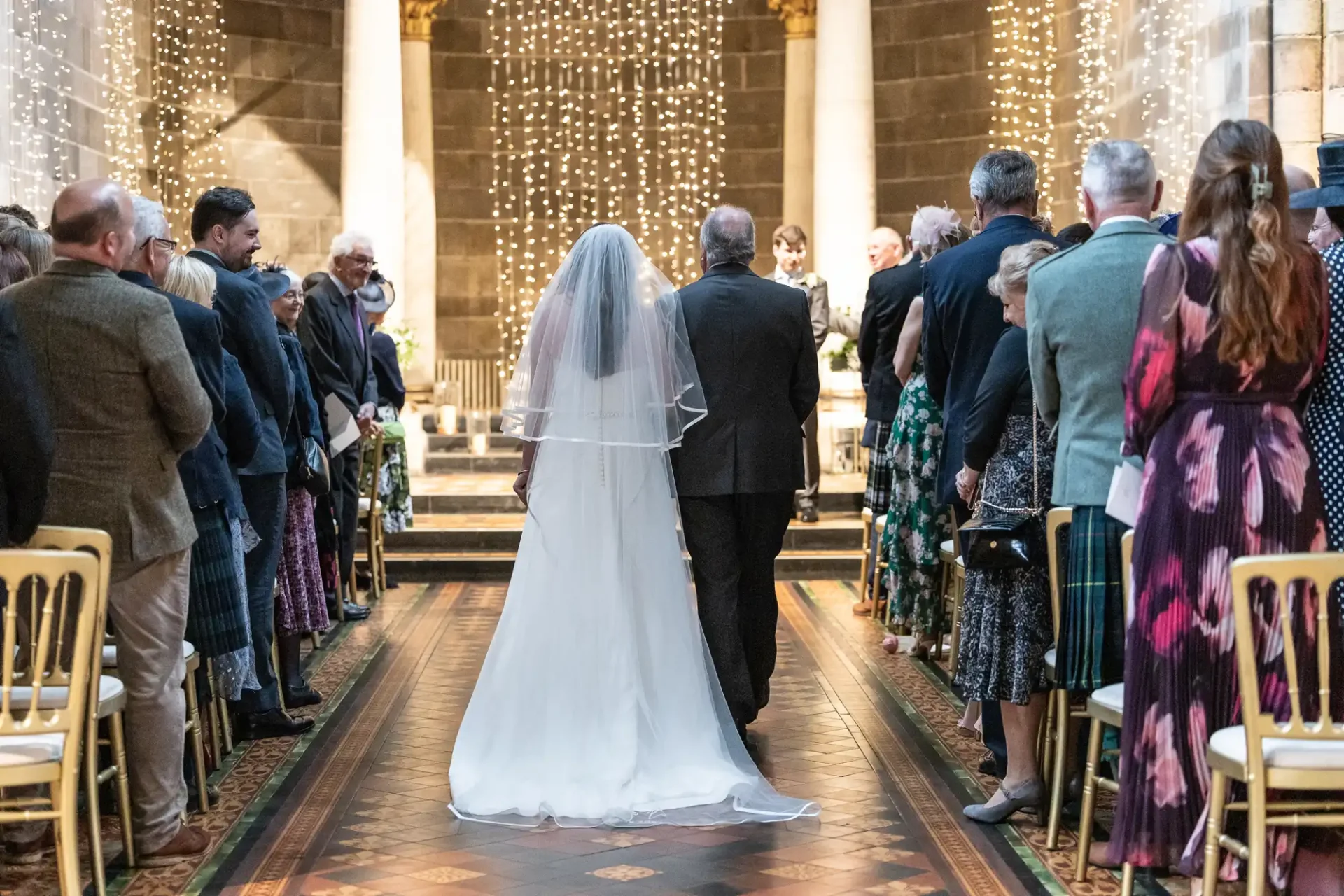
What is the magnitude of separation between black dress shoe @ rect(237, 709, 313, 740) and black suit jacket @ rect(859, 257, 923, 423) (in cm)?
287

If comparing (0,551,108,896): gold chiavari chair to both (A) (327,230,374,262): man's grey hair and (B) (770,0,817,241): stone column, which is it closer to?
(A) (327,230,374,262): man's grey hair

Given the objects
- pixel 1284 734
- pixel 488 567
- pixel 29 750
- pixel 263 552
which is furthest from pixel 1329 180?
pixel 488 567

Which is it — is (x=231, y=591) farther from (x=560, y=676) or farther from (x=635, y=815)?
(x=635, y=815)

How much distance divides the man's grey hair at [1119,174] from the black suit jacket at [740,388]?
147 cm

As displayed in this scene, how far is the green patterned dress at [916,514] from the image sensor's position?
6918 mm

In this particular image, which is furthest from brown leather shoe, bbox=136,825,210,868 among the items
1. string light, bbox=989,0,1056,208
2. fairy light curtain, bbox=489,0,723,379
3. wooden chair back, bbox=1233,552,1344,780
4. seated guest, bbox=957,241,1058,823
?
fairy light curtain, bbox=489,0,723,379

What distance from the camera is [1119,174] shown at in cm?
415

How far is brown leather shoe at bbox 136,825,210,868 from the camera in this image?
14.3 feet

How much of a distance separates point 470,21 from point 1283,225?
13.2 meters

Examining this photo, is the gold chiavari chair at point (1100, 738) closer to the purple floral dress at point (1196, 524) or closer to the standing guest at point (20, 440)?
the purple floral dress at point (1196, 524)

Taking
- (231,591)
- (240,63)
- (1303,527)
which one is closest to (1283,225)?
(1303,527)

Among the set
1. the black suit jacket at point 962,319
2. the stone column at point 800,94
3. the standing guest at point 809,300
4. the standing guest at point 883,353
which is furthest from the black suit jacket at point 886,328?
the stone column at point 800,94

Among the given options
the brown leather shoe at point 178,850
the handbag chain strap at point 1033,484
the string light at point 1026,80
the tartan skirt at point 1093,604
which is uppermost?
the string light at point 1026,80

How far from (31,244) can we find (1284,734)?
11.5ft
